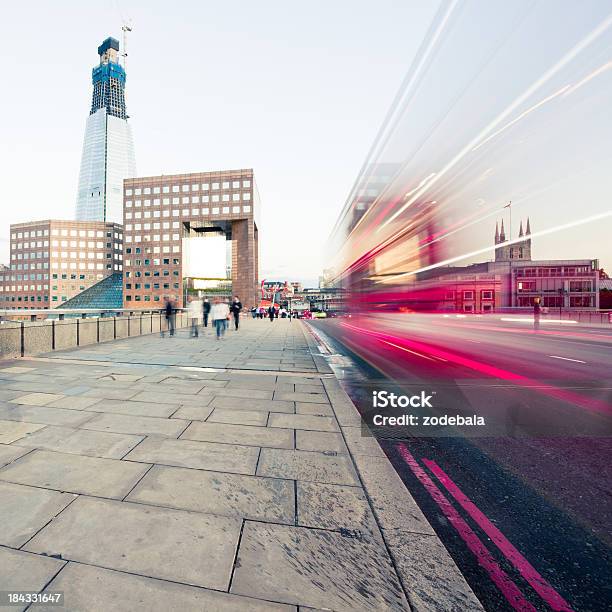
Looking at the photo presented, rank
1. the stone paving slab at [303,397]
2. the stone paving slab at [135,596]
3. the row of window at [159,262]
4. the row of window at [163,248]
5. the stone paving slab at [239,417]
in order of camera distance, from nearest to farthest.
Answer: the stone paving slab at [135,596] → the stone paving slab at [239,417] → the stone paving slab at [303,397] → the row of window at [163,248] → the row of window at [159,262]

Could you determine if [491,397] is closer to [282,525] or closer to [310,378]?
[310,378]

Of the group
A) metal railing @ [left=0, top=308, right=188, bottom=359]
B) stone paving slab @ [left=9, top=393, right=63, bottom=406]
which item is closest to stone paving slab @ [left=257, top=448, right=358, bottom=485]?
stone paving slab @ [left=9, top=393, right=63, bottom=406]

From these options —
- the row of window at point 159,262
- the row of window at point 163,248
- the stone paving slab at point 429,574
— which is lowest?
the stone paving slab at point 429,574

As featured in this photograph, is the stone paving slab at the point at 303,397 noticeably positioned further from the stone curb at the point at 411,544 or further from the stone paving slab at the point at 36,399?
the stone paving slab at the point at 36,399

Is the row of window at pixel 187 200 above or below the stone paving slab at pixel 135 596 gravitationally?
above

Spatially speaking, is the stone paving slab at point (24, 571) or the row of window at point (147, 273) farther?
the row of window at point (147, 273)

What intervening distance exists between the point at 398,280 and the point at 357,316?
4829 mm

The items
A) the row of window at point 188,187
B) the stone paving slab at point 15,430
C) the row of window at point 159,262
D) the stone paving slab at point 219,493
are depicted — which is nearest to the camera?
the stone paving slab at point 219,493

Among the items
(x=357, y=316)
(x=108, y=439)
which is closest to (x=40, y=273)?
(x=357, y=316)

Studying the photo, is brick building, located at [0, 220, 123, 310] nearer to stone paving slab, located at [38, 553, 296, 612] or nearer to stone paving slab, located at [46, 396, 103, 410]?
stone paving slab, located at [46, 396, 103, 410]

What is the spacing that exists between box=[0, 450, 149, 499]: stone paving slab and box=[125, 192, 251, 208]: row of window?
86.3 metres

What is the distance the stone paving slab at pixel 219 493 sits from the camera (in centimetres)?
254

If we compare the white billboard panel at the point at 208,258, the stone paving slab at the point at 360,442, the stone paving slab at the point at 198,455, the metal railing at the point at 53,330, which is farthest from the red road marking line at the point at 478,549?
the white billboard panel at the point at 208,258

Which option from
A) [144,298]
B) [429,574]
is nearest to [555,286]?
[429,574]
